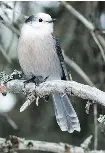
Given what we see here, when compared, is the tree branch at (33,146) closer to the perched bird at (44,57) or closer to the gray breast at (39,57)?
the perched bird at (44,57)

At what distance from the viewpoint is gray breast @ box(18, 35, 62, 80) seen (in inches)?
63.2

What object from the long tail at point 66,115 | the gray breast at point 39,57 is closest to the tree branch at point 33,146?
the long tail at point 66,115

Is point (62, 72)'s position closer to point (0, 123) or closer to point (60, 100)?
point (60, 100)

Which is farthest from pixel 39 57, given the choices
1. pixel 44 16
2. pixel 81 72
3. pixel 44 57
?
pixel 81 72

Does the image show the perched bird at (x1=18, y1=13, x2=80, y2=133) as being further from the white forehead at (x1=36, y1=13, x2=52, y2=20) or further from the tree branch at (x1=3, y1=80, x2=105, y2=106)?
the tree branch at (x1=3, y1=80, x2=105, y2=106)

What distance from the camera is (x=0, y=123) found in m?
2.45

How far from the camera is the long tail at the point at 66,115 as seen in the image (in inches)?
61.0

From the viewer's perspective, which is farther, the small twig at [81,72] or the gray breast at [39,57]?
the small twig at [81,72]

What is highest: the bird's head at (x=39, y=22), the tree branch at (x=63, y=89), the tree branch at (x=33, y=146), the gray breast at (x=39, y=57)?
the bird's head at (x=39, y=22)

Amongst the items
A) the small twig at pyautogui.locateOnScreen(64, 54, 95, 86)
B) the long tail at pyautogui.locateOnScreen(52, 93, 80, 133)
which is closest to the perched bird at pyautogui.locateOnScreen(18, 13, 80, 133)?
the long tail at pyautogui.locateOnScreen(52, 93, 80, 133)

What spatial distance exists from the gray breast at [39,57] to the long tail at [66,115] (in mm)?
99

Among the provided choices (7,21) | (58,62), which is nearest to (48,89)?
(58,62)

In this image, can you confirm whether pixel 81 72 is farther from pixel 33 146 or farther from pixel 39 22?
pixel 33 146

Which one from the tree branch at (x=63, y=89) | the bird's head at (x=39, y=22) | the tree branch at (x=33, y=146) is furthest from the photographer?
the bird's head at (x=39, y=22)
